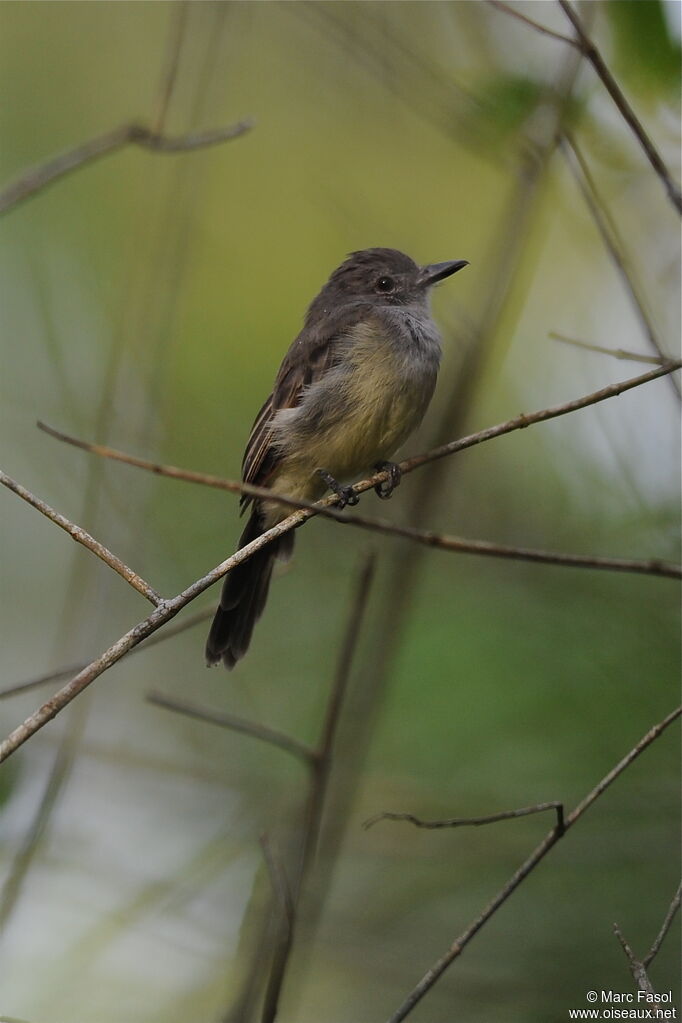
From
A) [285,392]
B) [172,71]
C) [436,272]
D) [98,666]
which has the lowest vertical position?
[98,666]

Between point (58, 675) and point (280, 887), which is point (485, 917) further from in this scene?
point (58, 675)

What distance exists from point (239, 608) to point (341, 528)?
6.28 feet

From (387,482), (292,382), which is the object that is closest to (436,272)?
(292,382)

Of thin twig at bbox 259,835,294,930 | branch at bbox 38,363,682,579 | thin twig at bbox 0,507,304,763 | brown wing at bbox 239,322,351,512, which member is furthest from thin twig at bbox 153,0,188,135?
thin twig at bbox 259,835,294,930

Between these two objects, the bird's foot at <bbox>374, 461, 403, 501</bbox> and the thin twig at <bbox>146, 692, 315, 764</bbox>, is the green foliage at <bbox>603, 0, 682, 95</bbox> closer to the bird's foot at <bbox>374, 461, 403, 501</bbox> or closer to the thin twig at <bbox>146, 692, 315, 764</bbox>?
the bird's foot at <bbox>374, 461, 403, 501</bbox>

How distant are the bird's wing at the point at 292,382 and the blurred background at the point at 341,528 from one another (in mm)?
451

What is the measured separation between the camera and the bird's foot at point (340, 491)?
3.99 metres

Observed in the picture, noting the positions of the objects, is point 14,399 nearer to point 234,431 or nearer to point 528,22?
point 234,431

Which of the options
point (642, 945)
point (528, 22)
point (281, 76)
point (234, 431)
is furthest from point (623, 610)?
point (281, 76)

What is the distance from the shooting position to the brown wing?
441 centimetres

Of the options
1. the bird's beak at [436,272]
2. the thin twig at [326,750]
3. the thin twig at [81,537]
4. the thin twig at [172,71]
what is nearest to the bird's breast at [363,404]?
the bird's beak at [436,272]

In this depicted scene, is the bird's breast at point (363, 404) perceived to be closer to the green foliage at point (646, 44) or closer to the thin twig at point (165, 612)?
the thin twig at point (165, 612)

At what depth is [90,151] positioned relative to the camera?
3363mm

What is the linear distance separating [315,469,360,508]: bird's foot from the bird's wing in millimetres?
233
